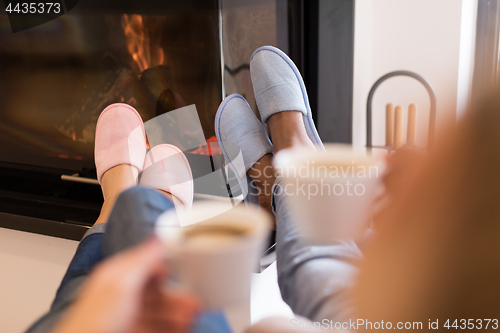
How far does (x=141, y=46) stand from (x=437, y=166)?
93 cm

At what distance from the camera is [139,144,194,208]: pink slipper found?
0.86 metres

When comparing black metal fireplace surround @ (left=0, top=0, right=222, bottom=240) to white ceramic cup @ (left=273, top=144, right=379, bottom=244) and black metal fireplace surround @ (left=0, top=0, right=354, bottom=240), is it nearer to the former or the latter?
black metal fireplace surround @ (left=0, top=0, right=354, bottom=240)

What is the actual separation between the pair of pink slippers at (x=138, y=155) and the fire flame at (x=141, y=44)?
0.44 ft

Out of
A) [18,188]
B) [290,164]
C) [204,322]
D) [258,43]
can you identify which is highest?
[258,43]

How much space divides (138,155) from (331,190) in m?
0.67

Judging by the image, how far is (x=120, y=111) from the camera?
954mm

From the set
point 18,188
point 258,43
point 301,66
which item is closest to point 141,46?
A: point 258,43

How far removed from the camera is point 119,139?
2.99 feet

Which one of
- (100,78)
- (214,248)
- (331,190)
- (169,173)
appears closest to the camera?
(214,248)

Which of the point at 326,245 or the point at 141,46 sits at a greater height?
the point at 141,46

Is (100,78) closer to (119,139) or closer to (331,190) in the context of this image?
(119,139)

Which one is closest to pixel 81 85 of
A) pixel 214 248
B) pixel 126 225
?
pixel 126 225

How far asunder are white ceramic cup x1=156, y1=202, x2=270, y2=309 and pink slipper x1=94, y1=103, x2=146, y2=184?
0.67 m

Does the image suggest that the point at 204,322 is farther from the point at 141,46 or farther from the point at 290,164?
the point at 141,46
